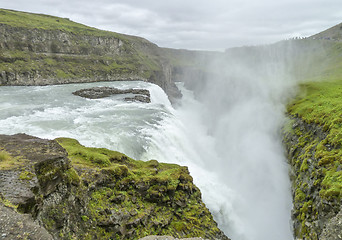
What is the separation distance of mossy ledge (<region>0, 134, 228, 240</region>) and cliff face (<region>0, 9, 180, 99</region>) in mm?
73855

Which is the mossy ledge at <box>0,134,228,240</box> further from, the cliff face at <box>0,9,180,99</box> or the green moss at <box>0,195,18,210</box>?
the cliff face at <box>0,9,180,99</box>

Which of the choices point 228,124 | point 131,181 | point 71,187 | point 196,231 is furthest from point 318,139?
point 228,124

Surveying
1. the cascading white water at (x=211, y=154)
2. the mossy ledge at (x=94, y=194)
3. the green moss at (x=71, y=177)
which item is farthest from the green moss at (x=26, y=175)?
the cascading white water at (x=211, y=154)

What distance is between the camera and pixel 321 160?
67.5 feet

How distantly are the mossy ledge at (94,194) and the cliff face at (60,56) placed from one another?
73.9m

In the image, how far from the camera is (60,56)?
97688mm

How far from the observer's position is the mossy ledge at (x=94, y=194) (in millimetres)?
9234

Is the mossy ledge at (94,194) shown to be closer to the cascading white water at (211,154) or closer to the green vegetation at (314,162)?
the cascading white water at (211,154)

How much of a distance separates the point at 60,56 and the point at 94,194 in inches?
3947

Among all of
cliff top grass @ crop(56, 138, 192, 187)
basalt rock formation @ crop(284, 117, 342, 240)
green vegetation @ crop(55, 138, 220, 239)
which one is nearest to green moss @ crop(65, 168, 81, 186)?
green vegetation @ crop(55, 138, 220, 239)

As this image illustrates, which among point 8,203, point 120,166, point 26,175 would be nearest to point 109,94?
point 120,166

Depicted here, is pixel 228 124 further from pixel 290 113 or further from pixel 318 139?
pixel 318 139

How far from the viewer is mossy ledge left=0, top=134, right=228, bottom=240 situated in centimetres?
923

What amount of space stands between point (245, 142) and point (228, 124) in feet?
52.9
